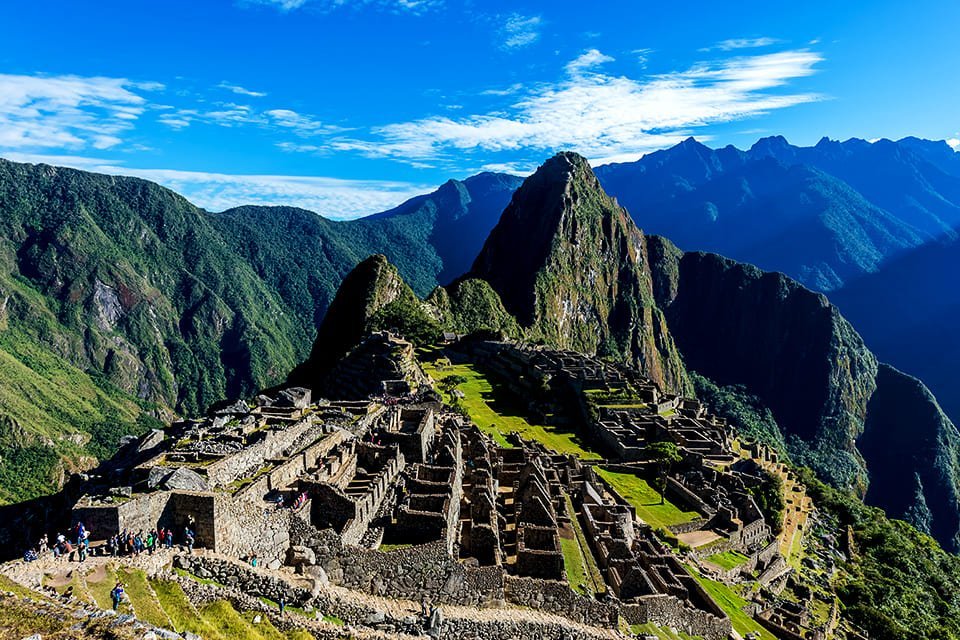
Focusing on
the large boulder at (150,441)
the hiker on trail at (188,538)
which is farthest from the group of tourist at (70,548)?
the large boulder at (150,441)

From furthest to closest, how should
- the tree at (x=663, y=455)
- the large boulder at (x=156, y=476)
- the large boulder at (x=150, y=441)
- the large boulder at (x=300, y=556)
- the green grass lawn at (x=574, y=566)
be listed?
1. the tree at (x=663, y=455)
2. the large boulder at (x=150, y=441)
3. the green grass lawn at (x=574, y=566)
4. the large boulder at (x=156, y=476)
5. the large boulder at (x=300, y=556)

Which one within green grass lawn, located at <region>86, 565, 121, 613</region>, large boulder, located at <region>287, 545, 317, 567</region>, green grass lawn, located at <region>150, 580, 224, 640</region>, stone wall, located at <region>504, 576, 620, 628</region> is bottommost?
stone wall, located at <region>504, 576, 620, 628</region>

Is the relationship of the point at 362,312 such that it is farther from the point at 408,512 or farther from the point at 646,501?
the point at 408,512

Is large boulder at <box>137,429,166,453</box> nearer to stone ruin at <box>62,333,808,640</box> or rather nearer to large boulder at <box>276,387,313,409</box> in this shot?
stone ruin at <box>62,333,808,640</box>

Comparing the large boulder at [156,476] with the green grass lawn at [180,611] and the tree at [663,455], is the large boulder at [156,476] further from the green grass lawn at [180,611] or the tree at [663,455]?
the tree at [663,455]

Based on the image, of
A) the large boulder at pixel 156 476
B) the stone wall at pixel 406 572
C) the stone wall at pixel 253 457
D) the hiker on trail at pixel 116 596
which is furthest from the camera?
the stone wall at pixel 253 457

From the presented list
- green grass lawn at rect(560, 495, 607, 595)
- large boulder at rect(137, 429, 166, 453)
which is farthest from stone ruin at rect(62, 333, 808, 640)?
green grass lawn at rect(560, 495, 607, 595)
